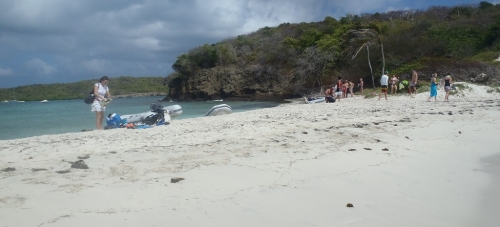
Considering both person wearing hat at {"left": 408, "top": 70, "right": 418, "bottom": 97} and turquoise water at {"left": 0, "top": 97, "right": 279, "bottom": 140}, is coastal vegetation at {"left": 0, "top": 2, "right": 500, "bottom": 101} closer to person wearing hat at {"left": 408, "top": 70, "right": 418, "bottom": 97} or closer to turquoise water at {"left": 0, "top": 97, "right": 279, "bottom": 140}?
person wearing hat at {"left": 408, "top": 70, "right": 418, "bottom": 97}

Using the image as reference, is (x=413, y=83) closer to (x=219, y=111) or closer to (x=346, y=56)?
(x=219, y=111)

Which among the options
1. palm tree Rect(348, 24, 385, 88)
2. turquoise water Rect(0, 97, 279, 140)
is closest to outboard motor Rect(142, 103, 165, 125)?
turquoise water Rect(0, 97, 279, 140)

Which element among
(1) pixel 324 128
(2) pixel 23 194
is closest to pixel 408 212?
(2) pixel 23 194

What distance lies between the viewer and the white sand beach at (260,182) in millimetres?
3338

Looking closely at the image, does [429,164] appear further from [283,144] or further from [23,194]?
[23,194]

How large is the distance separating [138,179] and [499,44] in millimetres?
34537

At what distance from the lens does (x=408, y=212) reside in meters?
3.50

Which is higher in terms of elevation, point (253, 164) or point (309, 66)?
point (309, 66)

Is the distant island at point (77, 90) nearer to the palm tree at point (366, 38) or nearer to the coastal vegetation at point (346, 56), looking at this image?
the coastal vegetation at point (346, 56)

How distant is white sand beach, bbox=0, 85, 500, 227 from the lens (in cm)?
334

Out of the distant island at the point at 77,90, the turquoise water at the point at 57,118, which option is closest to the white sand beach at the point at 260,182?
the turquoise water at the point at 57,118

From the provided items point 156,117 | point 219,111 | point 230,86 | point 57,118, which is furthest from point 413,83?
point 230,86

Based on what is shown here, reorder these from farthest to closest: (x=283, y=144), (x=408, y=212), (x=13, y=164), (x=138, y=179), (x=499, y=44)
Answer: (x=499, y=44) < (x=283, y=144) < (x=13, y=164) < (x=138, y=179) < (x=408, y=212)

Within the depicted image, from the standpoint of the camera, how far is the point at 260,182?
431 cm
